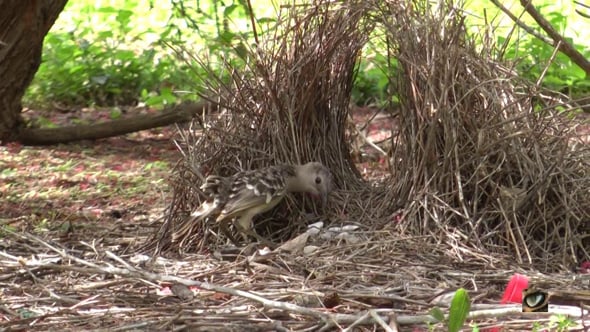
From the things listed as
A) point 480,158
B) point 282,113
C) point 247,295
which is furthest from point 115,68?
point 247,295

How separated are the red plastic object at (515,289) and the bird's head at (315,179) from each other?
4.72 ft

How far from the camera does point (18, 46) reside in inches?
311

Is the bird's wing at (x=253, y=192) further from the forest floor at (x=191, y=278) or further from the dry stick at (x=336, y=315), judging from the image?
the dry stick at (x=336, y=315)

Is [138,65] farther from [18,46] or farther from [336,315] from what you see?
[336,315]

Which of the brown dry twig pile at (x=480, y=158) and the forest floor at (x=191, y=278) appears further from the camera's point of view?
the brown dry twig pile at (x=480, y=158)

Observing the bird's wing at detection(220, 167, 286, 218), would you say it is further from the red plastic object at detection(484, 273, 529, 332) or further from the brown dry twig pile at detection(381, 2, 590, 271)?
the red plastic object at detection(484, 273, 529, 332)

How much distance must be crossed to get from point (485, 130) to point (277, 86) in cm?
120

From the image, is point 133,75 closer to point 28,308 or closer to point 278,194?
point 278,194

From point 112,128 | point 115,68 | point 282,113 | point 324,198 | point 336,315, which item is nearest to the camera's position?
point 336,315

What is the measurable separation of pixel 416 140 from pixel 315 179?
0.57 m

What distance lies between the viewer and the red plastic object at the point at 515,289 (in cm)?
430

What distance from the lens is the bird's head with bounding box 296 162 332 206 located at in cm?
553

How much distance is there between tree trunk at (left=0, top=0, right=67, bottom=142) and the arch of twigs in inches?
88.8

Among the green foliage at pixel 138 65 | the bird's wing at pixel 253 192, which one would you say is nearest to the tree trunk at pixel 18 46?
the green foliage at pixel 138 65
